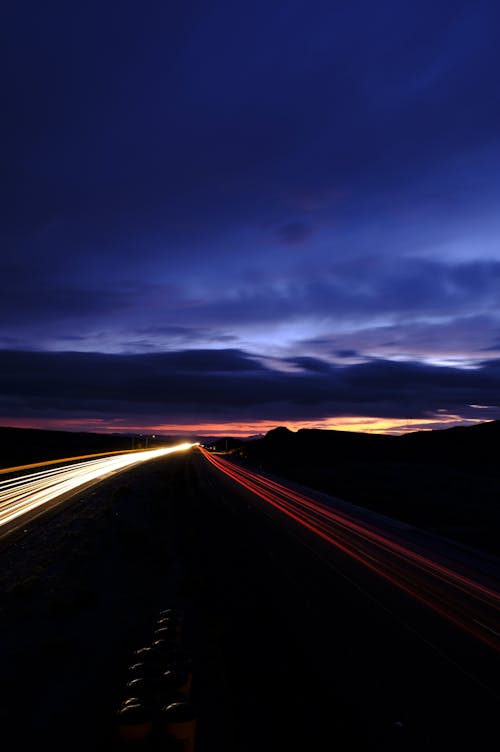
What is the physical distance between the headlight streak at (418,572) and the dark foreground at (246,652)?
3.07 ft

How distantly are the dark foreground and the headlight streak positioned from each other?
3.07 ft

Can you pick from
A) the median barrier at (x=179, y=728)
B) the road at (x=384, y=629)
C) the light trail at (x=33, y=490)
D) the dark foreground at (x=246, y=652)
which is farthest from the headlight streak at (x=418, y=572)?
the light trail at (x=33, y=490)

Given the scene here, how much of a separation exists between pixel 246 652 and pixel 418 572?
10.2 metres

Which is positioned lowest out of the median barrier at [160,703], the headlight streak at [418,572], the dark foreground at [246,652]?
the headlight streak at [418,572]

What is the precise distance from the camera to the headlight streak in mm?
14875

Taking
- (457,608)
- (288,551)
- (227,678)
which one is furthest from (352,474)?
(227,678)

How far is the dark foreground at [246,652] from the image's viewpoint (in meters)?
9.20

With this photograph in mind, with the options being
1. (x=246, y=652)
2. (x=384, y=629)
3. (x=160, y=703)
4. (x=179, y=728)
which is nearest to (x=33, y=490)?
(x=246, y=652)

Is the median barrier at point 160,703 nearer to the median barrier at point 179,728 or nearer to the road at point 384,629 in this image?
the median barrier at point 179,728

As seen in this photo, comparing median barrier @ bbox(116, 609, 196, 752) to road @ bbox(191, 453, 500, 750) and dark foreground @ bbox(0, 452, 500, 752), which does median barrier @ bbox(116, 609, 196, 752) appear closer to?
dark foreground @ bbox(0, 452, 500, 752)

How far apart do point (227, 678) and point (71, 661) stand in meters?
4.01

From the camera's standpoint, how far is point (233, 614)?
15453 millimetres

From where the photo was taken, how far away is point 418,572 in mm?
20109

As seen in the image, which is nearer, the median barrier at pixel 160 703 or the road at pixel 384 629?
the median barrier at pixel 160 703
